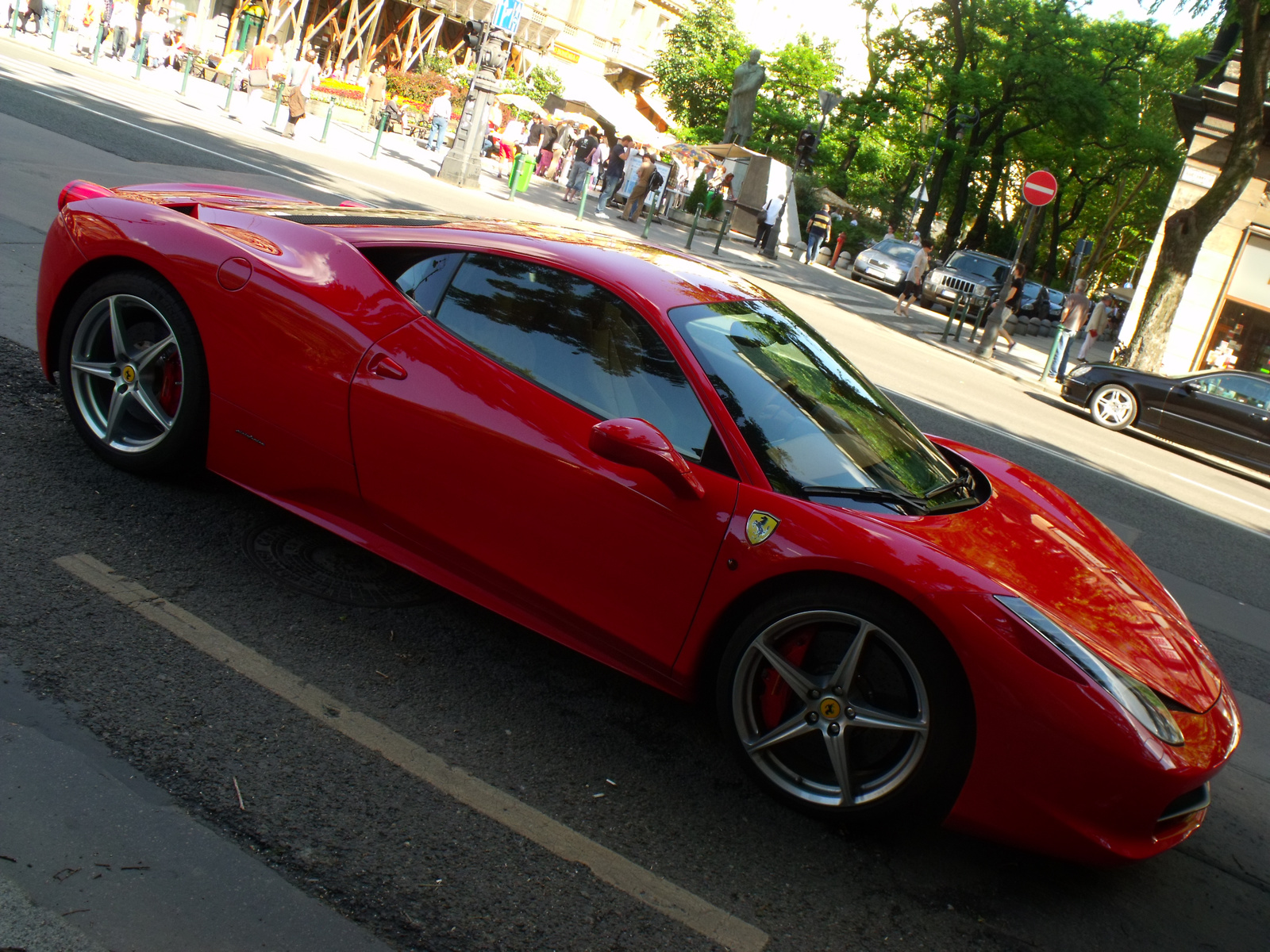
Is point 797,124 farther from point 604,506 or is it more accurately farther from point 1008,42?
point 604,506

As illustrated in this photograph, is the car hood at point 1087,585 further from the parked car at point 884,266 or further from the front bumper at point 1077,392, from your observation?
the parked car at point 884,266

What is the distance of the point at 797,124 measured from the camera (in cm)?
4556

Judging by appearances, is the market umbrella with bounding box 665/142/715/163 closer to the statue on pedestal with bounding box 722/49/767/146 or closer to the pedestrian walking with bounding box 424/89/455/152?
the statue on pedestal with bounding box 722/49/767/146

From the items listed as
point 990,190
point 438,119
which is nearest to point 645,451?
point 438,119

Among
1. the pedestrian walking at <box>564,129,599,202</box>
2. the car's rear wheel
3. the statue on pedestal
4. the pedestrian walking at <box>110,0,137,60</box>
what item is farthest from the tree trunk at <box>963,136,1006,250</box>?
the pedestrian walking at <box>110,0,137,60</box>

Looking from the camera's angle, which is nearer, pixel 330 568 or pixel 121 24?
pixel 330 568

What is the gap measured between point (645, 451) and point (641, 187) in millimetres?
23007

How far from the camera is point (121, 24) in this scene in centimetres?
2802

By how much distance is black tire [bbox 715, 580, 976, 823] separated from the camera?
2984mm

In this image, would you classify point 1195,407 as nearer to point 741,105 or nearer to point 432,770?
point 432,770

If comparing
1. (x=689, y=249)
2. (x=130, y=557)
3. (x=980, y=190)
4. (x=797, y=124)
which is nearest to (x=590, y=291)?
(x=130, y=557)

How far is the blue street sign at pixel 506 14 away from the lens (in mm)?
19578

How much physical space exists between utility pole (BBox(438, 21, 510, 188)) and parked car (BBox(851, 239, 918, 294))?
511 inches

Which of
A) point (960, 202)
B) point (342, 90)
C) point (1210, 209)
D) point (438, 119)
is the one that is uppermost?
point (960, 202)
